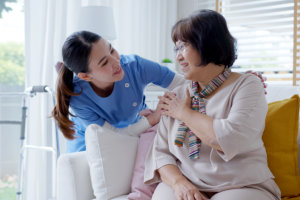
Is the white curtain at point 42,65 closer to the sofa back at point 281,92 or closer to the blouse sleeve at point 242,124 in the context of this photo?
the sofa back at point 281,92

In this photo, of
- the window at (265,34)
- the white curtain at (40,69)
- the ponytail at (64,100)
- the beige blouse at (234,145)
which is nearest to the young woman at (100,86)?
the ponytail at (64,100)

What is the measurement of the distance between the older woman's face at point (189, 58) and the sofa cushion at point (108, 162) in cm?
46

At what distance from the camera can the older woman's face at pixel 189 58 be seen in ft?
4.58

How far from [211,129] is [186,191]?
0.78ft

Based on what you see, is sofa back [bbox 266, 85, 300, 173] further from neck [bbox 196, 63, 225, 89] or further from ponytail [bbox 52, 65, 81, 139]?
ponytail [bbox 52, 65, 81, 139]

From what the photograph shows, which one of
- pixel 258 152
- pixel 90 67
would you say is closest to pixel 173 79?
pixel 90 67

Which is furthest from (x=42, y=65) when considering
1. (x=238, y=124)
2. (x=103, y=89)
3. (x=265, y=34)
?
(x=265, y=34)

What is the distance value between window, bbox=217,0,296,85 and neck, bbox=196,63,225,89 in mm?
2136

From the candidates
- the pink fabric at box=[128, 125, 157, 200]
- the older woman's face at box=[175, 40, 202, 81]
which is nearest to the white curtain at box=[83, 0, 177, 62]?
the pink fabric at box=[128, 125, 157, 200]

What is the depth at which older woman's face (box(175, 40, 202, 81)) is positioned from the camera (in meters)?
1.40

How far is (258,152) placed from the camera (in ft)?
4.33

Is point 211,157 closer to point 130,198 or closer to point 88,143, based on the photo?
point 130,198

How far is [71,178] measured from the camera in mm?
1568

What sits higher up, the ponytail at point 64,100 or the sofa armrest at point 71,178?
the ponytail at point 64,100
